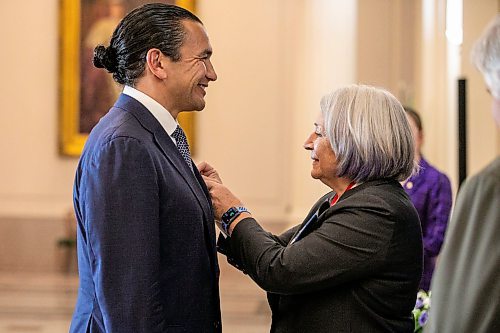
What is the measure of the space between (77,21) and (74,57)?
46 cm

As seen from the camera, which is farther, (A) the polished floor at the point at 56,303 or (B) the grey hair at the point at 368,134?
(A) the polished floor at the point at 56,303

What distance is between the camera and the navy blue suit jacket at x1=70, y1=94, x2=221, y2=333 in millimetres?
2664

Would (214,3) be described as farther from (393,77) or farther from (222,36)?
(393,77)

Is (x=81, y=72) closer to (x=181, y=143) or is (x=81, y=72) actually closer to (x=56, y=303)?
(x=56, y=303)

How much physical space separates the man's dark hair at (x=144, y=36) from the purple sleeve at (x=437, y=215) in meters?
3.01

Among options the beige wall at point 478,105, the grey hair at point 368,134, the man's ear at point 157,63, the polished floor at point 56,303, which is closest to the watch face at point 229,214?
the grey hair at point 368,134

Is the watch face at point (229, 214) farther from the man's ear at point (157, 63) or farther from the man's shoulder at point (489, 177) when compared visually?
the man's shoulder at point (489, 177)

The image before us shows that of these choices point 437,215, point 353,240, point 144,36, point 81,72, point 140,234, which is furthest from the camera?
point 81,72

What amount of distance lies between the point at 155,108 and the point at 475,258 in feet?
4.23

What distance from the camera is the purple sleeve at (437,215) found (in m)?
5.57

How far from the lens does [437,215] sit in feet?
18.4

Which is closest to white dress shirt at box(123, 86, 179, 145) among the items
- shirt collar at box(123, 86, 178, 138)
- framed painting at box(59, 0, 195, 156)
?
shirt collar at box(123, 86, 178, 138)

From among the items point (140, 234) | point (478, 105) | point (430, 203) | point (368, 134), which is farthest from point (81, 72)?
point (140, 234)

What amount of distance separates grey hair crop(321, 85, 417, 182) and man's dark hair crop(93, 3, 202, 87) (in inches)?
20.5
